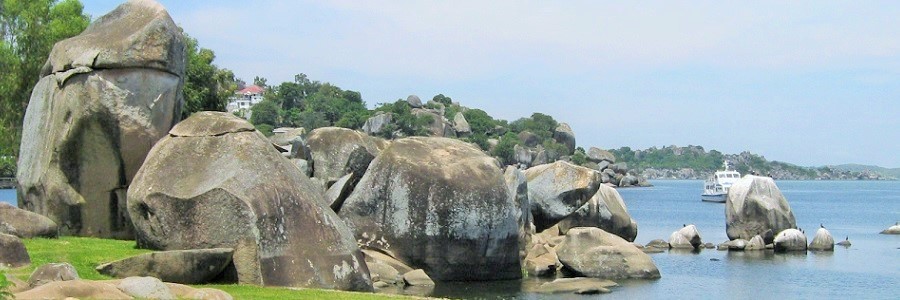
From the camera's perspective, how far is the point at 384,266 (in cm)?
3556

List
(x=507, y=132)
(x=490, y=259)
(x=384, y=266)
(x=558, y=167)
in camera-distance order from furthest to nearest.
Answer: (x=507, y=132) → (x=558, y=167) → (x=490, y=259) → (x=384, y=266)

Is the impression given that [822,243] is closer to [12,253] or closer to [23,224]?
[23,224]

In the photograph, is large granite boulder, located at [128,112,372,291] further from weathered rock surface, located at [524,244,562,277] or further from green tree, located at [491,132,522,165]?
green tree, located at [491,132,522,165]

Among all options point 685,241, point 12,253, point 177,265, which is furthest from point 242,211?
point 685,241

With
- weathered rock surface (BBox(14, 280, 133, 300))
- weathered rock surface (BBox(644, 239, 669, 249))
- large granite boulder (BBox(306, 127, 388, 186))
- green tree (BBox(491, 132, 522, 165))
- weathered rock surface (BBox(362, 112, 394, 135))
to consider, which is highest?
weathered rock surface (BBox(362, 112, 394, 135))

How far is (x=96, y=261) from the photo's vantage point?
24.1 metres

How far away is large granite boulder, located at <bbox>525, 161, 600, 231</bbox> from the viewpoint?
50031mm

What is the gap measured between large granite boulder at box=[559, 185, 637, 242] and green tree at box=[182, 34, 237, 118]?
1926 cm

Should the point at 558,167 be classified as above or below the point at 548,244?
above

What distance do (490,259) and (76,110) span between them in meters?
14.9

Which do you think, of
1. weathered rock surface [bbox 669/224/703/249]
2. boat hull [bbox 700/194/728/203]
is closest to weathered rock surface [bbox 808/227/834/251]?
weathered rock surface [bbox 669/224/703/249]

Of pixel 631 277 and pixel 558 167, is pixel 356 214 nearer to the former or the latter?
pixel 631 277

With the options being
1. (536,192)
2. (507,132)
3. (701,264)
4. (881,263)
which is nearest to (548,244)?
(536,192)

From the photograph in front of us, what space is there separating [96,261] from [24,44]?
32.7 metres
